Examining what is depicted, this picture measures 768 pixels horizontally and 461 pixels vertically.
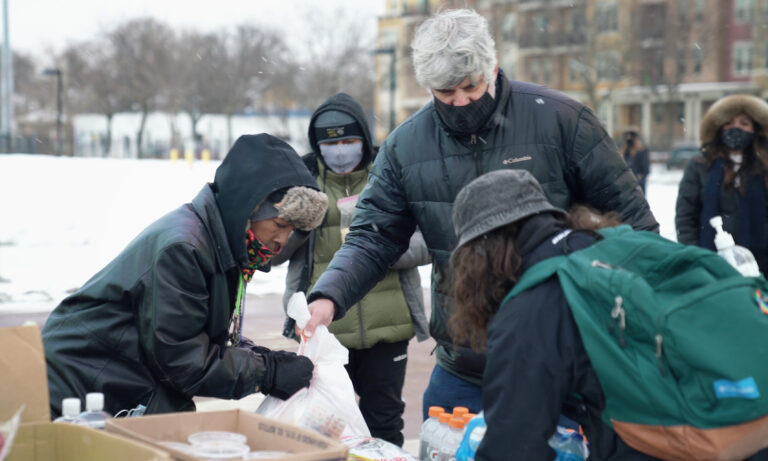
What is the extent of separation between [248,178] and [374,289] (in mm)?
1844

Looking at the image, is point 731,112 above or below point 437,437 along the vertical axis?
above

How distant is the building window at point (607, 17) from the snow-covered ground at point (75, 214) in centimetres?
2225

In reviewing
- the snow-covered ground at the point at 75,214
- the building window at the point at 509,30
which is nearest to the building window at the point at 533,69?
the building window at the point at 509,30

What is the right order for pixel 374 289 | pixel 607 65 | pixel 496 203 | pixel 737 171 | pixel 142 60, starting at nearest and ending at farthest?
pixel 496 203 < pixel 374 289 < pixel 737 171 < pixel 607 65 < pixel 142 60

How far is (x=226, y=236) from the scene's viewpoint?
3008mm

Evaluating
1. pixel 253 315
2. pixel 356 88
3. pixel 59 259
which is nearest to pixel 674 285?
pixel 253 315

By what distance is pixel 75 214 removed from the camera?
1936cm

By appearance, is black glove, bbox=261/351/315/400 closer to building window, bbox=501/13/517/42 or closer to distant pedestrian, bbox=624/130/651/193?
distant pedestrian, bbox=624/130/651/193

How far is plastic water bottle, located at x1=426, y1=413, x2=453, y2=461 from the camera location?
296 cm

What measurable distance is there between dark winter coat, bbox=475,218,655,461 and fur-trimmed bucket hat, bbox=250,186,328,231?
105 centimetres

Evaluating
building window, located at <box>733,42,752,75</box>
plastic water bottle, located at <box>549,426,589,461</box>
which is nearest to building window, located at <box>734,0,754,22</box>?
building window, located at <box>733,42,752,75</box>

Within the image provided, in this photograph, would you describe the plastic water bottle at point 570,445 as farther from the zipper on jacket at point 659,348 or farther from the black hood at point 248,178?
the black hood at point 248,178

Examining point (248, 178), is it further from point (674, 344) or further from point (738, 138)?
point (738, 138)

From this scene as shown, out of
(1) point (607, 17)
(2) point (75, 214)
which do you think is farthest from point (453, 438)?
(1) point (607, 17)
